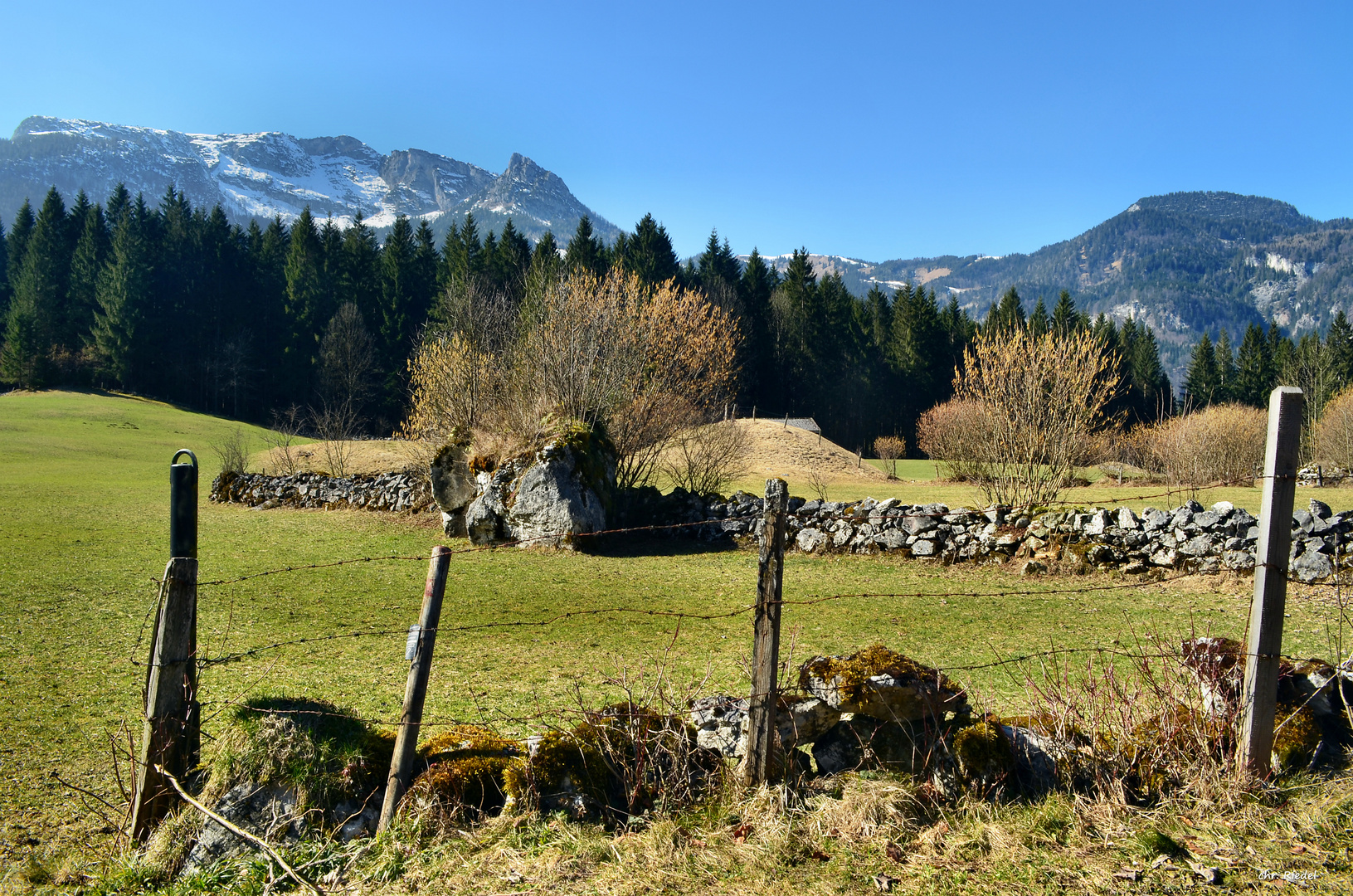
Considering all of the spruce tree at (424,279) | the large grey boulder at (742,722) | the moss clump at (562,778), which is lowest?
the moss clump at (562,778)

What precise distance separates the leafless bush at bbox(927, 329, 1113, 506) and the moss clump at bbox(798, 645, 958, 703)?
435 inches

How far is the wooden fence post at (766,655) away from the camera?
3506 millimetres

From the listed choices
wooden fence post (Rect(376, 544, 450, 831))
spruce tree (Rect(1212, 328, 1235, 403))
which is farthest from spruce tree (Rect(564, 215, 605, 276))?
wooden fence post (Rect(376, 544, 450, 831))

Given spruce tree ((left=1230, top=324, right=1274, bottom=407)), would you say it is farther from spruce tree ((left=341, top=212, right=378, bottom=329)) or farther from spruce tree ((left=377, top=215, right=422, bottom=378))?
spruce tree ((left=341, top=212, right=378, bottom=329))

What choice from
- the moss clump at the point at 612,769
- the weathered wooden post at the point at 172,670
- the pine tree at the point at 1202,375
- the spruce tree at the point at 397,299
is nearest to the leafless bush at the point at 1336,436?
the pine tree at the point at 1202,375

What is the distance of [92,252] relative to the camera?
55.0m

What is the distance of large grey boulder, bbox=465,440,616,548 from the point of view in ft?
45.9

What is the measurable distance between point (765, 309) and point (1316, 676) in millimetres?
58178

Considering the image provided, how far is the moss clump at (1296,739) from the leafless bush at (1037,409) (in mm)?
10479

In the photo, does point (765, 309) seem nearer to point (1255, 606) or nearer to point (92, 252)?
point (92, 252)

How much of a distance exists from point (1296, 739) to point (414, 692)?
419cm

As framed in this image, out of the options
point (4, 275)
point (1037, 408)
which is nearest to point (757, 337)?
point (1037, 408)

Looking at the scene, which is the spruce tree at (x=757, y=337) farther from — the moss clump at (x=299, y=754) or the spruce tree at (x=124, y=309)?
the moss clump at (x=299, y=754)

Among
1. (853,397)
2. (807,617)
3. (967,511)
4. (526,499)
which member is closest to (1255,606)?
(807,617)
